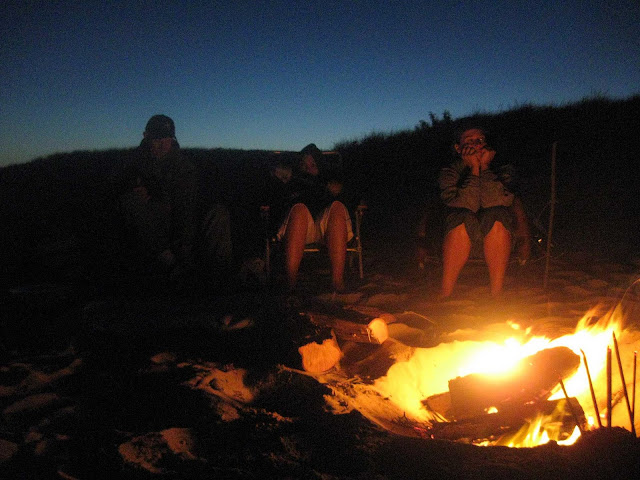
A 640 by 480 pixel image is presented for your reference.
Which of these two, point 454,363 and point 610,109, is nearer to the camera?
point 454,363

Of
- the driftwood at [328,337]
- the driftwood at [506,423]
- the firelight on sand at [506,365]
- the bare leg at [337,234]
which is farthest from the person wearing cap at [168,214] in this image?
the driftwood at [506,423]

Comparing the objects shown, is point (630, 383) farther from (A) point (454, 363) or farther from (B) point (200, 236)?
(B) point (200, 236)

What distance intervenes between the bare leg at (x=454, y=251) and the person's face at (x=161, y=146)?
249cm

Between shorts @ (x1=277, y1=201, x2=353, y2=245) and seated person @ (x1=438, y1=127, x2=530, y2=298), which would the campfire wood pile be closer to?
seated person @ (x1=438, y1=127, x2=530, y2=298)

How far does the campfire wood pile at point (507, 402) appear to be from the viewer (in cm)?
210

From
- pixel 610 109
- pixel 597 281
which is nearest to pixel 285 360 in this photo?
pixel 597 281

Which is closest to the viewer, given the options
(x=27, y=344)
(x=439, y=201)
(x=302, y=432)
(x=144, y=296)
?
(x=302, y=432)

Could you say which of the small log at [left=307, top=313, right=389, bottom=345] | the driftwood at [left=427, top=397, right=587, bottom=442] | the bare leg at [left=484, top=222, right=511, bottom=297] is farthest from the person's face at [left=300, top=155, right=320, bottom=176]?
the driftwood at [left=427, top=397, right=587, bottom=442]

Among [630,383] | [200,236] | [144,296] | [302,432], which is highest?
[200,236]

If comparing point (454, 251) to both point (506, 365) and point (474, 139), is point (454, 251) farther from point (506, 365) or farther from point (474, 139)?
point (506, 365)

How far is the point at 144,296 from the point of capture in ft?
11.1

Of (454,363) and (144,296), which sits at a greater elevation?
(144,296)

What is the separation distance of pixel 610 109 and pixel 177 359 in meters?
9.39

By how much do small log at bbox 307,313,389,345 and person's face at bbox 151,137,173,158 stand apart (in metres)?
2.16
